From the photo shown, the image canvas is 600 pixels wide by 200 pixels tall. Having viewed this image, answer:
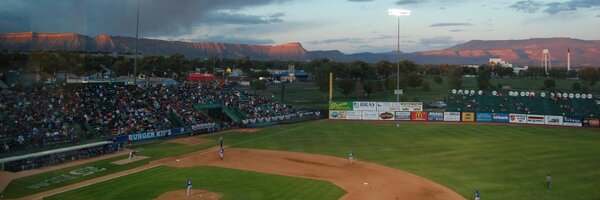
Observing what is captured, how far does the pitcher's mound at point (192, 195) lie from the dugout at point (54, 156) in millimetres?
13161

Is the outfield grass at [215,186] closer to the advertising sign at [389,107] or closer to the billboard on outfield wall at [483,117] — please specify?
the advertising sign at [389,107]

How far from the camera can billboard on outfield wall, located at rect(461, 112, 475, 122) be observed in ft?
209

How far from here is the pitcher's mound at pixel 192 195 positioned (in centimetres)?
2425

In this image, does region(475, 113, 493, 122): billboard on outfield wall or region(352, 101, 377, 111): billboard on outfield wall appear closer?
region(475, 113, 493, 122): billboard on outfield wall

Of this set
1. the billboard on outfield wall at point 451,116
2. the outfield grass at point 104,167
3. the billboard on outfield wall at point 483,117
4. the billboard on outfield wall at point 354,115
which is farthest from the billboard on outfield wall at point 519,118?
the outfield grass at point 104,167

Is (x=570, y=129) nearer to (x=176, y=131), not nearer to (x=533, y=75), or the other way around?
(x=176, y=131)

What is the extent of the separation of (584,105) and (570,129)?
506 inches

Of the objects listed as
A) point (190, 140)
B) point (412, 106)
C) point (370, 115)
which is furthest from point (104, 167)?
point (412, 106)

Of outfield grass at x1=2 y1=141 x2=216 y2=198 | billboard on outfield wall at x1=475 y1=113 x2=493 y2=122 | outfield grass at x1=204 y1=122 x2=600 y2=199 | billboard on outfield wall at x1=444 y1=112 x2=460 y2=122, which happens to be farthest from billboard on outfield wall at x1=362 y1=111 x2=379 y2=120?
outfield grass at x1=2 y1=141 x2=216 y2=198

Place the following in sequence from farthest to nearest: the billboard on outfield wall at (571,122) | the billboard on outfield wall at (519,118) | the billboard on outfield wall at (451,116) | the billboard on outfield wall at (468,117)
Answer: the billboard on outfield wall at (451,116) < the billboard on outfield wall at (468,117) < the billboard on outfield wall at (519,118) < the billboard on outfield wall at (571,122)

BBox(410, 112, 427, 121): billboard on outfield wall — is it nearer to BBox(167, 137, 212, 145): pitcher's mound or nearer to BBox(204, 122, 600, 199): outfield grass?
BBox(204, 122, 600, 199): outfield grass

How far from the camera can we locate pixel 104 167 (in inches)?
1258

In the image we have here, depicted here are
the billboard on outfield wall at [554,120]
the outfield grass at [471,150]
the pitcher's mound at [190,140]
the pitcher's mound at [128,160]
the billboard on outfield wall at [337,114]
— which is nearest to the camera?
the outfield grass at [471,150]

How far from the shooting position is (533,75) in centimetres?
18525
